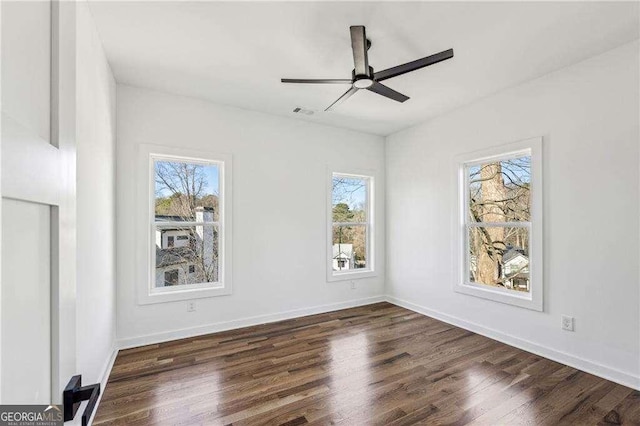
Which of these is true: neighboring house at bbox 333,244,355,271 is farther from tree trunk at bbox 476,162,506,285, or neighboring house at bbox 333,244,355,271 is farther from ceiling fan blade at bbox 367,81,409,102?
ceiling fan blade at bbox 367,81,409,102

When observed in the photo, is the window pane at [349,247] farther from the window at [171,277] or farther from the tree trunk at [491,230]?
the window at [171,277]

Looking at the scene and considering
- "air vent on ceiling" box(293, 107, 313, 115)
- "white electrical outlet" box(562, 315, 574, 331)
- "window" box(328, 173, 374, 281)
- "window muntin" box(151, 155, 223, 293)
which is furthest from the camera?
"window" box(328, 173, 374, 281)

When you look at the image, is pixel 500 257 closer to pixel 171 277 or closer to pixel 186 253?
pixel 186 253

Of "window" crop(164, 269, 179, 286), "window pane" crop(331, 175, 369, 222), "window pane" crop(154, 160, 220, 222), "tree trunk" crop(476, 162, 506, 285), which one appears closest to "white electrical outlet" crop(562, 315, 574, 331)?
"tree trunk" crop(476, 162, 506, 285)

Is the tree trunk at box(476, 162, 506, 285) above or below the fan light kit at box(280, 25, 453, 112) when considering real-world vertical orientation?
below

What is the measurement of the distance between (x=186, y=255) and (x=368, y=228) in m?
2.72

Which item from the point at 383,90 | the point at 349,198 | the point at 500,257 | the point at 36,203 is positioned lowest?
the point at 500,257

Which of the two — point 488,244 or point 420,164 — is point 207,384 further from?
point 420,164

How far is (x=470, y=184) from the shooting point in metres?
3.85

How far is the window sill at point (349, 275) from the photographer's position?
14.6 ft

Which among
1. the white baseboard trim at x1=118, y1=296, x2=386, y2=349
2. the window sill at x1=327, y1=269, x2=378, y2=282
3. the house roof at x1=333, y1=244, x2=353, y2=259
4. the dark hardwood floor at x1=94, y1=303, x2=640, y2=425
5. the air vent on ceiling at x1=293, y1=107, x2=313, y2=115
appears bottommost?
the dark hardwood floor at x1=94, y1=303, x2=640, y2=425

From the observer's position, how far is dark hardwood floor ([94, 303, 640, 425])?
2074 millimetres

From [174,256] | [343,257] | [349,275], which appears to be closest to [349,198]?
[343,257]

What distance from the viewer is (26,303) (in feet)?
1.96
